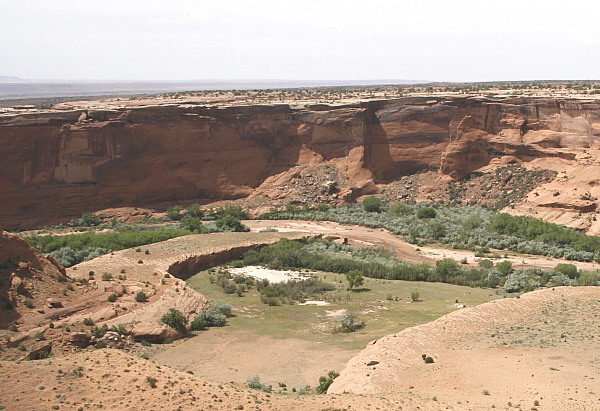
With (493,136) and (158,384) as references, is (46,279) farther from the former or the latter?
(493,136)

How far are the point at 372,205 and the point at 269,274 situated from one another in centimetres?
1807

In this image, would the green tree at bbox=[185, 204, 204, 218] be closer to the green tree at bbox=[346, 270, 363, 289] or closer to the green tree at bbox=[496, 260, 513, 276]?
the green tree at bbox=[346, 270, 363, 289]

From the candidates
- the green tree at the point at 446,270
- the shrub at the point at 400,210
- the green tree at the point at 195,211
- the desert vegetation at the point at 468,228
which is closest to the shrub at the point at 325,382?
the green tree at the point at 446,270

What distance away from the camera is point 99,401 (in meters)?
16.5

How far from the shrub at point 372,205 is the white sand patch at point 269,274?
55.2 feet

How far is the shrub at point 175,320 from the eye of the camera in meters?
27.5

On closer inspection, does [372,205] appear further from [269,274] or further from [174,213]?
[269,274]

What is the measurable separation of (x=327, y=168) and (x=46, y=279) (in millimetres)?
33329

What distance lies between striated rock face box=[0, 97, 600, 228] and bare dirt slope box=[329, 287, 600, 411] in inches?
1179

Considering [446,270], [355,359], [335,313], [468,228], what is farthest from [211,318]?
[468,228]

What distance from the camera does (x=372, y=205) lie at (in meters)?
54.7

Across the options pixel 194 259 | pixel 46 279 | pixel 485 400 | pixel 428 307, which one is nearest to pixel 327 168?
pixel 194 259

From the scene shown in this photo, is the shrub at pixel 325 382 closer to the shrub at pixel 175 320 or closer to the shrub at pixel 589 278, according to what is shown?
the shrub at pixel 175 320

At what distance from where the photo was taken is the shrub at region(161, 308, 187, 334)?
27.5 metres
